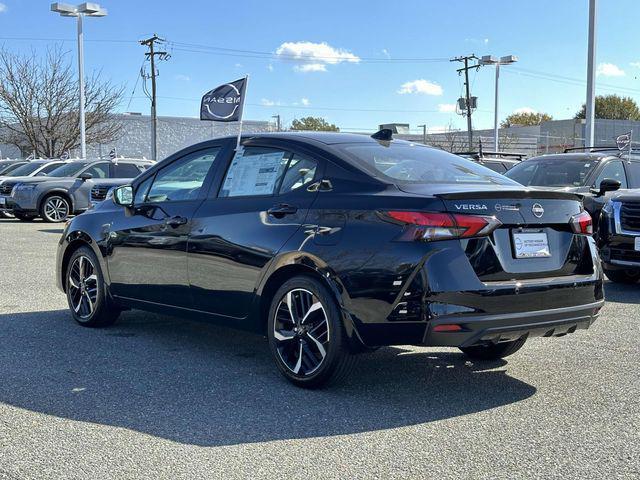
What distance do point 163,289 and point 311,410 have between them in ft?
6.59

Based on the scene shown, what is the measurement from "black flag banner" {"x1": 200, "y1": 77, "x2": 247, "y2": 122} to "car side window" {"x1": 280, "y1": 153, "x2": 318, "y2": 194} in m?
1.42

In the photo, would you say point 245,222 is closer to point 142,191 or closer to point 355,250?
point 355,250

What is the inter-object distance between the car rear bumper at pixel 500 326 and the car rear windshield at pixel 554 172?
270 inches

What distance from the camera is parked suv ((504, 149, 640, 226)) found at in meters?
11.2

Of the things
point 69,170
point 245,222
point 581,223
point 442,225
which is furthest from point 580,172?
point 69,170

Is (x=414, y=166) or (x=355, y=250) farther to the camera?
(x=414, y=166)

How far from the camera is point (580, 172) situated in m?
11.4

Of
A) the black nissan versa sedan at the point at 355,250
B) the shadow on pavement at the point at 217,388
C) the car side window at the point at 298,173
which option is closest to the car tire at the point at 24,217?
the shadow on pavement at the point at 217,388

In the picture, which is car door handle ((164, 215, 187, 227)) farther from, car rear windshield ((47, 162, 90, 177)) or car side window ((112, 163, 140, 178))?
car rear windshield ((47, 162, 90, 177))

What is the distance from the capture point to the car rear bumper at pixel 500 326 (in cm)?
442

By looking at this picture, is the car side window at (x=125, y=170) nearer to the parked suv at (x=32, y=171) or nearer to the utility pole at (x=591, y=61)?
the parked suv at (x=32, y=171)

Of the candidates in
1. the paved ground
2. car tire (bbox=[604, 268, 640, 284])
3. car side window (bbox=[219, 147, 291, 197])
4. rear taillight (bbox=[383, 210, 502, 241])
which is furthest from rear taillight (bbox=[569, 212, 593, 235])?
car tire (bbox=[604, 268, 640, 284])

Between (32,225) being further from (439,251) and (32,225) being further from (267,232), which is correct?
(439,251)

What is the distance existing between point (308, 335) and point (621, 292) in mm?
6041
